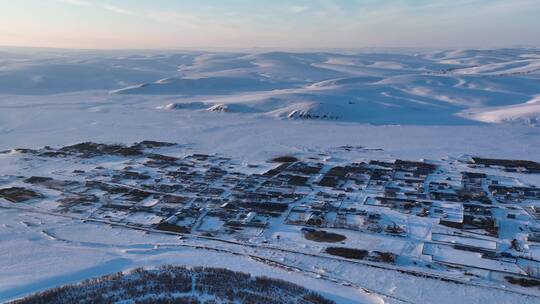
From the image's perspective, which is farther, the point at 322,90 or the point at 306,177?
the point at 322,90

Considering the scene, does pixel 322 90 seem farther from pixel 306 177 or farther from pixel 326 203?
pixel 326 203

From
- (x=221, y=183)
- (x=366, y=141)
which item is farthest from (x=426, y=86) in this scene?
Result: (x=221, y=183)

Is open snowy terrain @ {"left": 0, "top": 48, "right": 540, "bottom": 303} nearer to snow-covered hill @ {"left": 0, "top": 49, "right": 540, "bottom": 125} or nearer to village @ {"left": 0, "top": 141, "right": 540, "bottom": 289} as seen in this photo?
village @ {"left": 0, "top": 141, "right": 540, "bottom": 289}

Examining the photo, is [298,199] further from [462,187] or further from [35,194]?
[35,194]

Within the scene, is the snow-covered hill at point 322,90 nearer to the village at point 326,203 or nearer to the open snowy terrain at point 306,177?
the open snowy terrain at point 306,177

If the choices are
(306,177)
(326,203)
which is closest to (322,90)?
(306,177)
